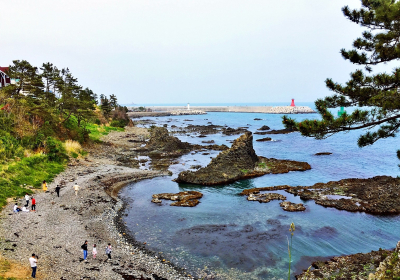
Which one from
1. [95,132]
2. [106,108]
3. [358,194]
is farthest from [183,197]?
[106,108]

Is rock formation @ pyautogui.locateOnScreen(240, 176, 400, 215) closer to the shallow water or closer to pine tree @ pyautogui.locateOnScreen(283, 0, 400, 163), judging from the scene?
the shallow water

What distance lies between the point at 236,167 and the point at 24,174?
1042 inches

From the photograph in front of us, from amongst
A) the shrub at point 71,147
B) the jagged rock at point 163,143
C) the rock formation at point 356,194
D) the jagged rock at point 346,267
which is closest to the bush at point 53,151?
the shrub at point 71,147

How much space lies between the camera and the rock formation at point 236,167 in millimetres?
33906

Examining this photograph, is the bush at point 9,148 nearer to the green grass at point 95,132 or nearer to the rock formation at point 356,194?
the green grass at point 95,132

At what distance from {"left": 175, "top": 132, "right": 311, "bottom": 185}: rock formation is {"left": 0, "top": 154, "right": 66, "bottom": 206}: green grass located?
16.1 metres

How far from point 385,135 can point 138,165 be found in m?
34.3

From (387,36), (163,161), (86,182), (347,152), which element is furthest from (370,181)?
(86,182)

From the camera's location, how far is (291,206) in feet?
80.6

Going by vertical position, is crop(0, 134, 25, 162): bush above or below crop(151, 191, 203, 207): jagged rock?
above

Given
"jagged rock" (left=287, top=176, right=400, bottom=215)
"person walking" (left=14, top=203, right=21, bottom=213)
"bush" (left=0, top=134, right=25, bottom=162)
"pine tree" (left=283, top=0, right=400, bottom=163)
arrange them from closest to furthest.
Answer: "pine tree" (left=283, top=0, right=400, bottom=163)
"person walking" (left=14, top=203, right=21, bottom=213)
"jagged rock" (left=287, top=176, right=400, bottom=215)
"bush" (left=0, top=134, right=25, bottom=162)

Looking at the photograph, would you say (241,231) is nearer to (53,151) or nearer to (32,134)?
(53,151)

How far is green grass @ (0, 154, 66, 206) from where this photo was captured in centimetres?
2200

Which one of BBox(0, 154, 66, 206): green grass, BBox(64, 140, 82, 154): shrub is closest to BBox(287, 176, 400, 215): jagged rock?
BBox(0, 154, 66, 206): green grass
